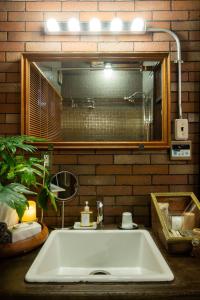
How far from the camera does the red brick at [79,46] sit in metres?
1.85

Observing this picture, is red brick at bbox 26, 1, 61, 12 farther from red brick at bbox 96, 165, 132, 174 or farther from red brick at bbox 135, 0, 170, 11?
red brick at bbox 96, 165, 132, 174

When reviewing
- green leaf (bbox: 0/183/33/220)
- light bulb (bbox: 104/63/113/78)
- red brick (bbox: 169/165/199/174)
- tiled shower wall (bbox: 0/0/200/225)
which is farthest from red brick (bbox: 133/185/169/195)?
green leaf (bbox: 0/183/33/220)

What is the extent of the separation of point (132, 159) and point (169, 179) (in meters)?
0.29

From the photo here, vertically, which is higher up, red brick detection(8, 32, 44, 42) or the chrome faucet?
red brick detection(8, 32, 44, 42)

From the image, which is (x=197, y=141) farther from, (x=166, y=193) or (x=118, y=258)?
(x=118, y=258)

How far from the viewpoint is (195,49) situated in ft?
6.07

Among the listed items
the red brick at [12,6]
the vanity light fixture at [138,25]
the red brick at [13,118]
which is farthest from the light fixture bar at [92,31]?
the red brick at [13,118]

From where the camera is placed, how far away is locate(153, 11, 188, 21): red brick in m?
1.85

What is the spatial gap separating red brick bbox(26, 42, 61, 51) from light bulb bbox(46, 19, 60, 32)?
9 cm

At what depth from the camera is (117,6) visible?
1.86 m

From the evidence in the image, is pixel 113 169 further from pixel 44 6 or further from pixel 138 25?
pixel 44 6

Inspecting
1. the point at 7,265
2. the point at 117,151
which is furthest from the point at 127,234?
the point at 7,265

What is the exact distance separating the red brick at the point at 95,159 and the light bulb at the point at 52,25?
865 millimetres

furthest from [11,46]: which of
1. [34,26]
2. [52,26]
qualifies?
[52,26]
